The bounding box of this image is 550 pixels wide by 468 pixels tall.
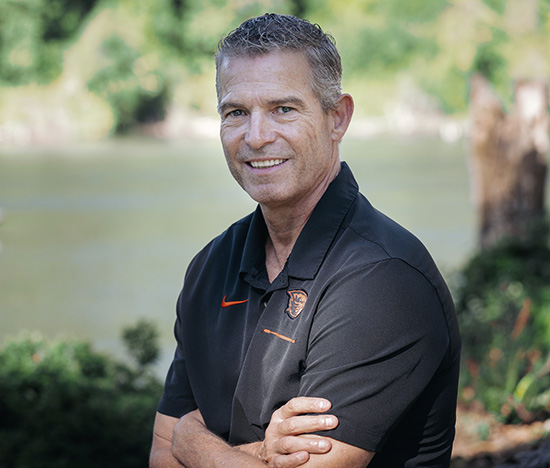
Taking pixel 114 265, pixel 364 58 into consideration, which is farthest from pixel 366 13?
pixel 114 265

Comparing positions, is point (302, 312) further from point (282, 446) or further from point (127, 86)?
point (127, 86)

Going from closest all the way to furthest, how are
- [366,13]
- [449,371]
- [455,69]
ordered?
1. [449,371]
2. [455,69]
3. [366,13]

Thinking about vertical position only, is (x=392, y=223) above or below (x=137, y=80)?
below

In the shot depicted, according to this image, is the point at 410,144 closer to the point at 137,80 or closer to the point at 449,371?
the point at 137,80

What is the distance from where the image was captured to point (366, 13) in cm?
1834

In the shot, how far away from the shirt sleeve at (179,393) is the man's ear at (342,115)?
0.77 m

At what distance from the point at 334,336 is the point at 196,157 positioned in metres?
18.3

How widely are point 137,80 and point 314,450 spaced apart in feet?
53.7

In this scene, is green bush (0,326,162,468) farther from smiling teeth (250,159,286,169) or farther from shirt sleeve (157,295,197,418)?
smiling teeth (250,159,286,169)

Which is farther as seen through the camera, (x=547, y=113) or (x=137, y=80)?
(x=137, y=80)

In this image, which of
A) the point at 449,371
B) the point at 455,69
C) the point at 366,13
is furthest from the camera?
the point at 366,13

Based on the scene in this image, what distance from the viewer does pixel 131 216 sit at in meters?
14.5

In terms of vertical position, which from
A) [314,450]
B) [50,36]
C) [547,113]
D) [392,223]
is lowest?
[314,450]

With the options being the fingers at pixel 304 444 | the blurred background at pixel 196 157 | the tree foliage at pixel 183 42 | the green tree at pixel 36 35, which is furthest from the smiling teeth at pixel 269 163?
the green tree at pixel 36 35
